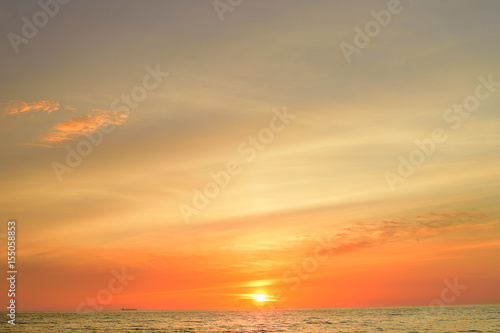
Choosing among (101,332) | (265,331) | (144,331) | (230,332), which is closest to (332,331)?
(265,331)

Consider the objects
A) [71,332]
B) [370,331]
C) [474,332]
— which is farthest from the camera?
[71,332]

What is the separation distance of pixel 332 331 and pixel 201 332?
29.1 metres

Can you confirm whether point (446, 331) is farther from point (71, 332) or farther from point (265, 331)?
point (71, 332)

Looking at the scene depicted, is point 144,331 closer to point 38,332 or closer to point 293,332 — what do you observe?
point 38,332

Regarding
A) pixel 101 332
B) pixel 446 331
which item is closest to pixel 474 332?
pixel 446 331

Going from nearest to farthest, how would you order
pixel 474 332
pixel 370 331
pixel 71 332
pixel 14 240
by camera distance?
pixel 14 240 < pixel 474 332 < pixel 370 331 < pixel 71 332

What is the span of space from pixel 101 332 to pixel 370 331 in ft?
188

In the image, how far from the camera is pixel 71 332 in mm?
94875

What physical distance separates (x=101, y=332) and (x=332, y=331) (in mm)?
49821

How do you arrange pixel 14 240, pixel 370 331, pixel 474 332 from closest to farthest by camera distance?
1. pixel 14 240
2. pixel 474 332
3. pixel 370 331

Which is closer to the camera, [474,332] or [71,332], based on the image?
[474,332]

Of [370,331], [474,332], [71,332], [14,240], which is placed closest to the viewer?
[14,240]

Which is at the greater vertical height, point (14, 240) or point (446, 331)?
point (14, 240)

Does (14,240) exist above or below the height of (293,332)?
above
